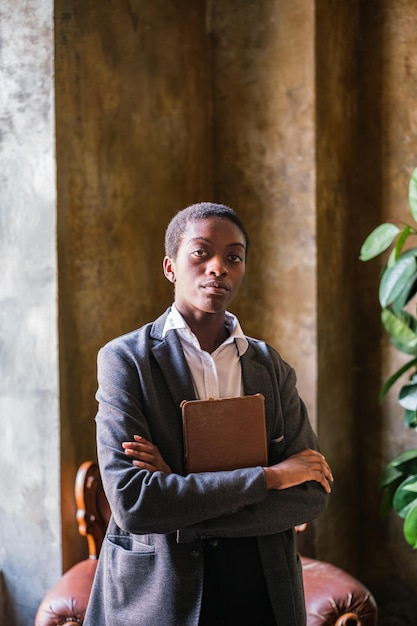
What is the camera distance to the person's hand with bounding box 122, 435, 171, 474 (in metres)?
1.52

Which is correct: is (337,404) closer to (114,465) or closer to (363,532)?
(363,532)

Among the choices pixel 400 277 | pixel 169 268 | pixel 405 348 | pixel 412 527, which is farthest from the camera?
pixel 405 348

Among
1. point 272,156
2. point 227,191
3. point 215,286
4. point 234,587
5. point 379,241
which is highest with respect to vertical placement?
point 272,156

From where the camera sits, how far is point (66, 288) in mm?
2627

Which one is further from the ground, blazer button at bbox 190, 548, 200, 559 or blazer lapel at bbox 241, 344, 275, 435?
blazer lapel at bbox 241, 344, 275, 435

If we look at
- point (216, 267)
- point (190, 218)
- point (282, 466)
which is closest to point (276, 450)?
point (282, 466)

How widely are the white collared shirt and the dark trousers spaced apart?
0.33 metres

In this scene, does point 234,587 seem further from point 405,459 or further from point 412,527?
point 405,459

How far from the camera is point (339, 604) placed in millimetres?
2414

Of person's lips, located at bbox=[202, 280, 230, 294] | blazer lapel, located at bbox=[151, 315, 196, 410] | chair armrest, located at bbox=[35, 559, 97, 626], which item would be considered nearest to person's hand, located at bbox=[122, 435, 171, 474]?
blazer lapel, located at bbox=[151, 315, 196, 410]

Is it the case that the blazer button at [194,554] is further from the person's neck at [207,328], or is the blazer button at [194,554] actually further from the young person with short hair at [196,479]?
the person's neck at [207,328]

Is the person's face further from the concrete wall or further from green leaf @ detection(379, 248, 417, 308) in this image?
green leaf @ detection(379, 248, 417, 308)

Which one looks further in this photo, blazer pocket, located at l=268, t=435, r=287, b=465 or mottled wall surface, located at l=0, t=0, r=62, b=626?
mottled wall surface, located at l=0, t=0, r=62, b=626

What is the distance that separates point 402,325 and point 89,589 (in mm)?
1487
